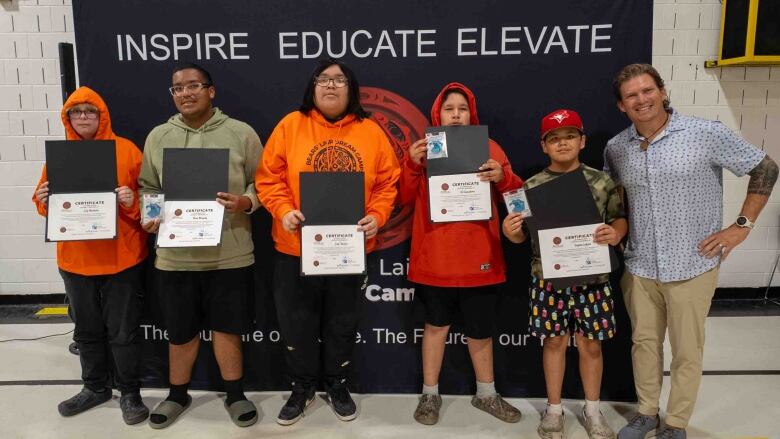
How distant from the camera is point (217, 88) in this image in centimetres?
270

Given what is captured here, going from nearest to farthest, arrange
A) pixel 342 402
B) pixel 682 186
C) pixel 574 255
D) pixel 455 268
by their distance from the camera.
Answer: pixel 682 186
pixel 574 255
pixel 455 268
pixel 342 402

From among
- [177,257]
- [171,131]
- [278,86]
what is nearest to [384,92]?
[278,86]

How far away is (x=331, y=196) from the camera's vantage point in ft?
7.38

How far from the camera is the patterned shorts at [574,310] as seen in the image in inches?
89.4

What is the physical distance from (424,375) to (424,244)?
705 mm

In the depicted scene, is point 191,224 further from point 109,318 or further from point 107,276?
point 109,318

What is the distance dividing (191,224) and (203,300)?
0.40m

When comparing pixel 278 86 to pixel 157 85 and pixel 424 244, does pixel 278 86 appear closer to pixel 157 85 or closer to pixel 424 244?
pixel 157 85

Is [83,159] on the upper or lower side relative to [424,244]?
upper

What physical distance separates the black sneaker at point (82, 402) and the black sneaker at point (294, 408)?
947mm

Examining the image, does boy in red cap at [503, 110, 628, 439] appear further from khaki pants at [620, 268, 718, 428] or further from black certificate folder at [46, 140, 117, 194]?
black certificate folder at [46, 140, 117, 194]

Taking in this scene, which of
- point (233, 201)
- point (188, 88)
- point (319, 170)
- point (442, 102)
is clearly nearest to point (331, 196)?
point (319, 170)

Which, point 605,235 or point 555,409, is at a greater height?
point 605,235

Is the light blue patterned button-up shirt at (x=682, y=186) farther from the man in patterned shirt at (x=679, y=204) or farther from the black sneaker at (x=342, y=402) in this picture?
the black sneaker at (x=342, y=402)
